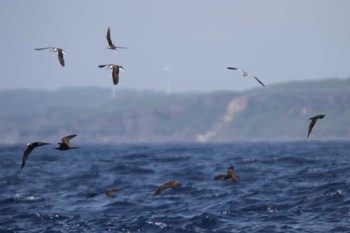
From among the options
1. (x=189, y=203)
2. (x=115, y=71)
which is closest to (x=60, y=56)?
(x=115, y=71)

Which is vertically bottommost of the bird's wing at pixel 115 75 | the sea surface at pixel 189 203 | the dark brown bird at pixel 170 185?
the sea surface at pixel 189 203

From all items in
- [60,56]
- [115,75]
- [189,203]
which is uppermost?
[60,56]

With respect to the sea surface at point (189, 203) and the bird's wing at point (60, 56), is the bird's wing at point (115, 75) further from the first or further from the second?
the sea surface at point (189, 203)

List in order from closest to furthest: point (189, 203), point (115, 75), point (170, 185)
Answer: point (170, 185)
point (115, 75)
point (189, 203)

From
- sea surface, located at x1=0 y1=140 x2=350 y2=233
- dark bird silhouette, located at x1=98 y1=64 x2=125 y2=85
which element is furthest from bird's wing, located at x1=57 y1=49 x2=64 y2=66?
sea surface, located at x1=0 y1=140 x2=350 y2=233

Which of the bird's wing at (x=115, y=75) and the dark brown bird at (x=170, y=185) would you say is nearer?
the dark brown bird at (x=170, y=185)

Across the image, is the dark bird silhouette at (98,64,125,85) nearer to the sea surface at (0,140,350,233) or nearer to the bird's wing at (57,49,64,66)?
the bird's wing at (57,49,64,66)

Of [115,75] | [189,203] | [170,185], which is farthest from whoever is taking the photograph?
[189,203]

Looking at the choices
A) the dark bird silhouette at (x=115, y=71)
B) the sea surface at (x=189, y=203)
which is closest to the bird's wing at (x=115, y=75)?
the dark bird silhouette at (x=115, y=71)

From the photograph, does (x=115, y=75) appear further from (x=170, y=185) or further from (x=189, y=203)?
(x=189, y=203)

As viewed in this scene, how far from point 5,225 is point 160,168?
3256 cm

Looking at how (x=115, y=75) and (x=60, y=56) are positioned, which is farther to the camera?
(x=60, y=56)

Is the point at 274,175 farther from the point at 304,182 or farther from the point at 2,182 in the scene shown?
the point at 2,182

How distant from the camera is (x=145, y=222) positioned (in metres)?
36.6
